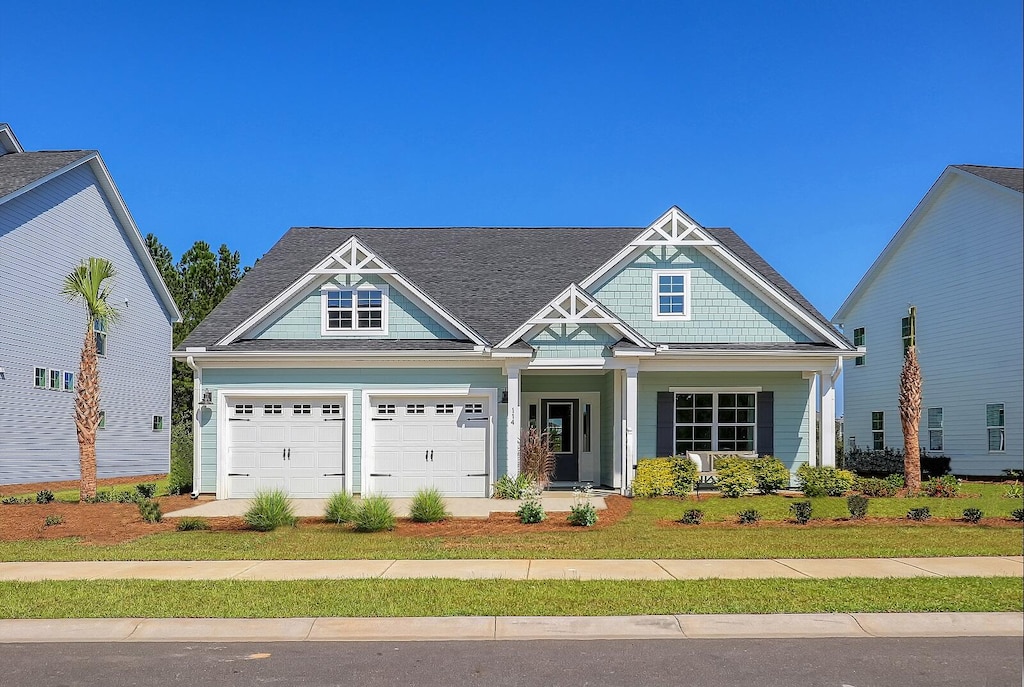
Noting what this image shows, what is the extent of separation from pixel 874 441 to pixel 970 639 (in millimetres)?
25956

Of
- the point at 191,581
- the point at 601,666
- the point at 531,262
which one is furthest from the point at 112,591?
the point at 531,262

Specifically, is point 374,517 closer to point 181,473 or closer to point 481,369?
point 481,369

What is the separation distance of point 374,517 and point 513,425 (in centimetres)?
599

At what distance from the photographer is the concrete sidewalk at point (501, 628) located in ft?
28.3

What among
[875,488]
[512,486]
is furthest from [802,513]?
[512,486]

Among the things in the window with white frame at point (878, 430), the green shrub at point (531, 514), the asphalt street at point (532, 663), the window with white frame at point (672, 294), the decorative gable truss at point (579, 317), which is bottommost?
the asphalt street at point (532, 663)

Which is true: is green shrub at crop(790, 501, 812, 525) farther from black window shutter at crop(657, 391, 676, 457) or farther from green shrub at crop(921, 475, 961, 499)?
black window shutter at crop(657, 391, 676, 457)

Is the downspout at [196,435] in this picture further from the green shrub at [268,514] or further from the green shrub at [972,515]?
the green shrub at [972,515]

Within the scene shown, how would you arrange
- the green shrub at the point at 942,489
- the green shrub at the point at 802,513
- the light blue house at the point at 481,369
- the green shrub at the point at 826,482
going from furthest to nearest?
the light blue house at the point at 481,369 < the green shrub at the point at 826,482 < the green shrub at the point at 942,489 < the green shrub at the point at 802,513

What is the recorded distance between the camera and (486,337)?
72.1 feet

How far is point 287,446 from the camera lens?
21.1 m

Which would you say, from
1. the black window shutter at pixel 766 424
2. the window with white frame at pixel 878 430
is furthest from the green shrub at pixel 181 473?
the window with white frame at pixel 878 430

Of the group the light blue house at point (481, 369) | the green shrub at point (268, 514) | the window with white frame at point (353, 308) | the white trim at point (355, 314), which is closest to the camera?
the green shrub at point (268, 514)

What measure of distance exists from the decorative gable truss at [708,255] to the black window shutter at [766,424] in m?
1.87
